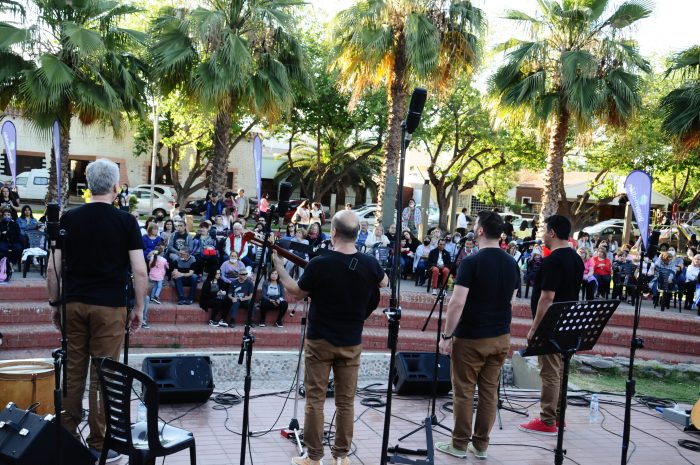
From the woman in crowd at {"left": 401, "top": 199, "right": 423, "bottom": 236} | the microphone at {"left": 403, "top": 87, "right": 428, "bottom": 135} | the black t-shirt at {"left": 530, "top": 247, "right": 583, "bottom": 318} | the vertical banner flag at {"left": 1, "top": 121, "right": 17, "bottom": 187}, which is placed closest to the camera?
the microphone at {"left": 403, "top": 87, "right": 428, "bottom": 135}

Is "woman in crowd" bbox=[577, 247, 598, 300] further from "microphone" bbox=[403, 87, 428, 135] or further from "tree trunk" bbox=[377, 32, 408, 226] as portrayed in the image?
"microphone" bbox=[403, 87, 428, 135]

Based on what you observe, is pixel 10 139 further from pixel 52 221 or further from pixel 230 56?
pixel 52 221

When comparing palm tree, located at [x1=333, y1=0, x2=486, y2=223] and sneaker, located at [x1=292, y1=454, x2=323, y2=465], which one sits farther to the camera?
palm tree, located at [x1=333, y1=0, x2=486, y2=223]

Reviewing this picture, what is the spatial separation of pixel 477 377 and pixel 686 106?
486 inches

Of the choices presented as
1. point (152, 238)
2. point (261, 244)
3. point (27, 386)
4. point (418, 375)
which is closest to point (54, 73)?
point (152, 238)

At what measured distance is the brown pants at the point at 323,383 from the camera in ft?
15.6

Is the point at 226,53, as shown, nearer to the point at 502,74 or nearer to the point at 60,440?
the point at 502,74

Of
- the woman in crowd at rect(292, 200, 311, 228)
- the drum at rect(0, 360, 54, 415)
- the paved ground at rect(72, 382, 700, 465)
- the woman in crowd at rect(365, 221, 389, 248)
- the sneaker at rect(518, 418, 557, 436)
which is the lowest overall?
the paved ground at rect(72, 382, 700, 465)

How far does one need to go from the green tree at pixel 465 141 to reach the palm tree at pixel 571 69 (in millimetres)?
8126

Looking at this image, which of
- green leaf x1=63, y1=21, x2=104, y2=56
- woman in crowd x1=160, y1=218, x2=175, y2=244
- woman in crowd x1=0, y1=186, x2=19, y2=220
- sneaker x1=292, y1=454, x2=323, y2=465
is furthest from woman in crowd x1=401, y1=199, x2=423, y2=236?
sneaker x1=292, y1=454, x2=323, y2=465

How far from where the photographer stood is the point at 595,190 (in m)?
32.5

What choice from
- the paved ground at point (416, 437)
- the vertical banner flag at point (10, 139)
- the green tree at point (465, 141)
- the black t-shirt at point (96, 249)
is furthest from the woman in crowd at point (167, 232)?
the green tree at point (465, 141)

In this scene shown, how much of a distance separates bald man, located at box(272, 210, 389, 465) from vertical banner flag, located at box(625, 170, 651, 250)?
4.72m

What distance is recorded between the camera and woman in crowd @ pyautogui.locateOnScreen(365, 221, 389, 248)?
1517 centimetres
